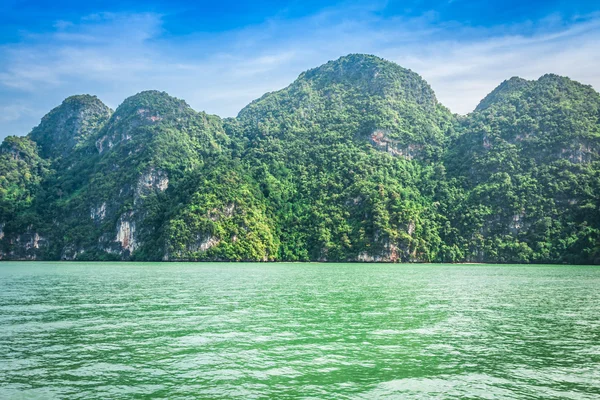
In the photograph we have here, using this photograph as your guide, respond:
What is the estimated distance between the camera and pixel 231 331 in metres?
25.0

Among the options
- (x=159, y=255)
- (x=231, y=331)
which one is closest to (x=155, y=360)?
(x=231, y=331)

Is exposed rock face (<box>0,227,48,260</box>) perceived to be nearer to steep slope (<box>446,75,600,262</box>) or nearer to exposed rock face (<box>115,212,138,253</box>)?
exposed rock face (<box>115,212,138,253</box>)

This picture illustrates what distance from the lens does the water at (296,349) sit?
15.6m

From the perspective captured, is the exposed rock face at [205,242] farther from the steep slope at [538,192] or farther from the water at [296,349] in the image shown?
the water at [296,349]

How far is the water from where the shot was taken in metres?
15.6

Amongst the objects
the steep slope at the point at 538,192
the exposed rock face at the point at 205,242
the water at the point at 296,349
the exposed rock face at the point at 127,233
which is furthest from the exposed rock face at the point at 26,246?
the water at the point at 296,349

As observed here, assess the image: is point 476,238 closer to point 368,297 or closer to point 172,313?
point 368,297

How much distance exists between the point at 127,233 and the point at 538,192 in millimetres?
154139

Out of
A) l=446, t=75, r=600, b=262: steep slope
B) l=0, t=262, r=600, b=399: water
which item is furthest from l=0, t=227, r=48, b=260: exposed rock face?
l=0, t=262, r=600, b=399: water

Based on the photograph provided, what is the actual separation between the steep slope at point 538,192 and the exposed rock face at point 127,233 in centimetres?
12391

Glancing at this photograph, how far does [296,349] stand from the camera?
69.2 ft

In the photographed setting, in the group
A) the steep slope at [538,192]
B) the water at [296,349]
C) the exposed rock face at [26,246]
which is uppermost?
the steep slope at [538,192]

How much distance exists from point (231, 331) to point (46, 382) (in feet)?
34.3

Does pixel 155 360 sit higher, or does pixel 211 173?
pixel 211 173
